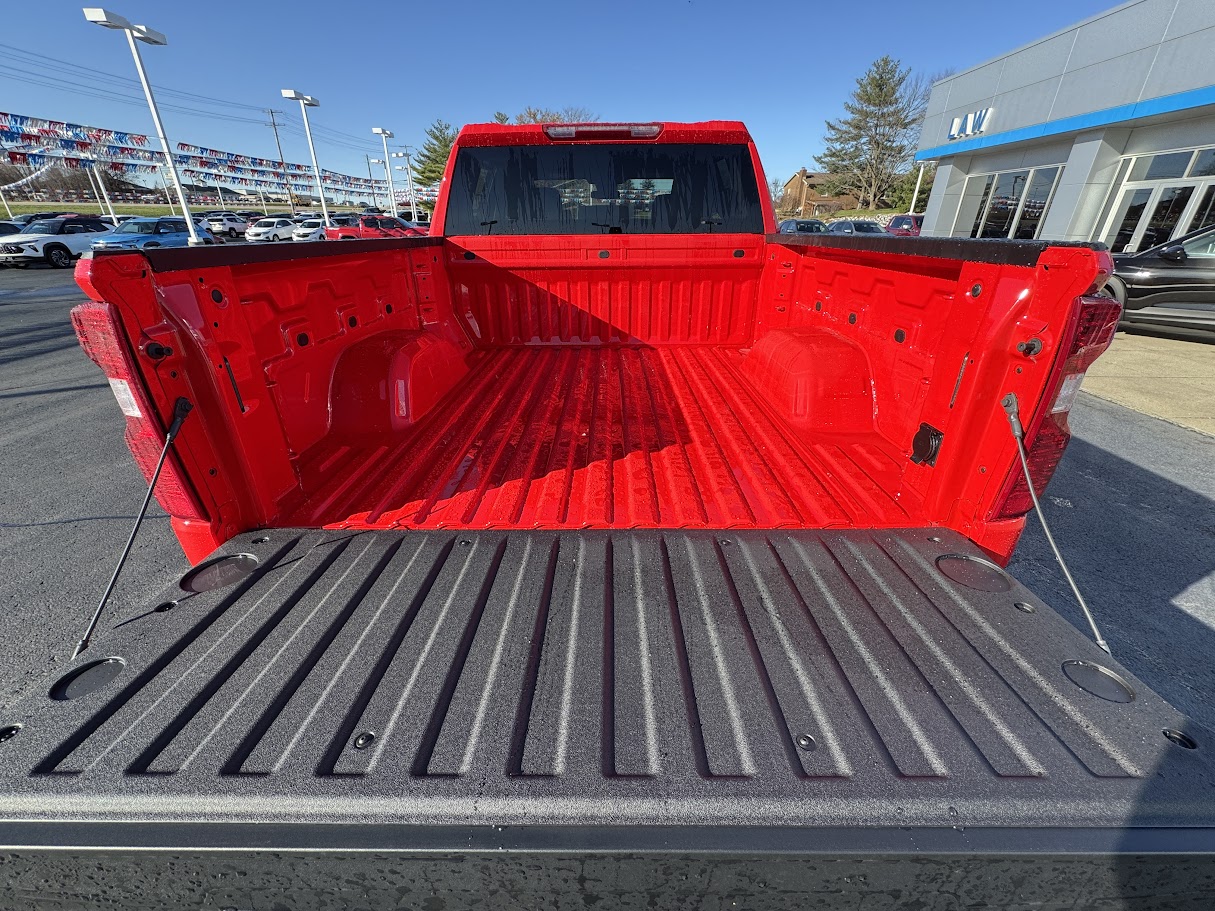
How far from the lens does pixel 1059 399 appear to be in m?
1.67

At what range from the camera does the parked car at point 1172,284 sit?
754cm

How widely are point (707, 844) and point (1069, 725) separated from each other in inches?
36.7

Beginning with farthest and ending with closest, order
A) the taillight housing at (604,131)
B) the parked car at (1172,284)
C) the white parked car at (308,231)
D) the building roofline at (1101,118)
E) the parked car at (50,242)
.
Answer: the white parked car at (308,231)
the parked car at (50,242)
the building roofline at (1101,118)
the parked car at (1172,284)
the taillight housing at (604,131)

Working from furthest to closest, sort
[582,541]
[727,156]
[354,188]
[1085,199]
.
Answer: [354,188] < [1085,199] < [727,156] < [582,541]

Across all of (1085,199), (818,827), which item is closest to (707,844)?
(818,827)

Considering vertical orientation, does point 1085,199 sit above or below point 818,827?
above

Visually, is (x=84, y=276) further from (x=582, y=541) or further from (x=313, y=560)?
(x=582, y=541)

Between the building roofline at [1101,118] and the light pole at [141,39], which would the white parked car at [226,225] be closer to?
the light pole at [141,39]

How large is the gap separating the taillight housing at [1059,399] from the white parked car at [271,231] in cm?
3625

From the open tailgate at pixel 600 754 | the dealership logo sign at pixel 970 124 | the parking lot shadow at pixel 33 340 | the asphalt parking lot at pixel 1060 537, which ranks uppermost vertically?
the dealership logo sign at pixel 970 124

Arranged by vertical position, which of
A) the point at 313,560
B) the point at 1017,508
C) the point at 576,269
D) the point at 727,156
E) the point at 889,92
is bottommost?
the point at 313,560

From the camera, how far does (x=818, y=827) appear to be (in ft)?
3.49

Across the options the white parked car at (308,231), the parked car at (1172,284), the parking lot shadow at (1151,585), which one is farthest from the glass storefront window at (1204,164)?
the white parked car at (308,231)

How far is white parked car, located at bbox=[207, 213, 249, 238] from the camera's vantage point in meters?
32.1
